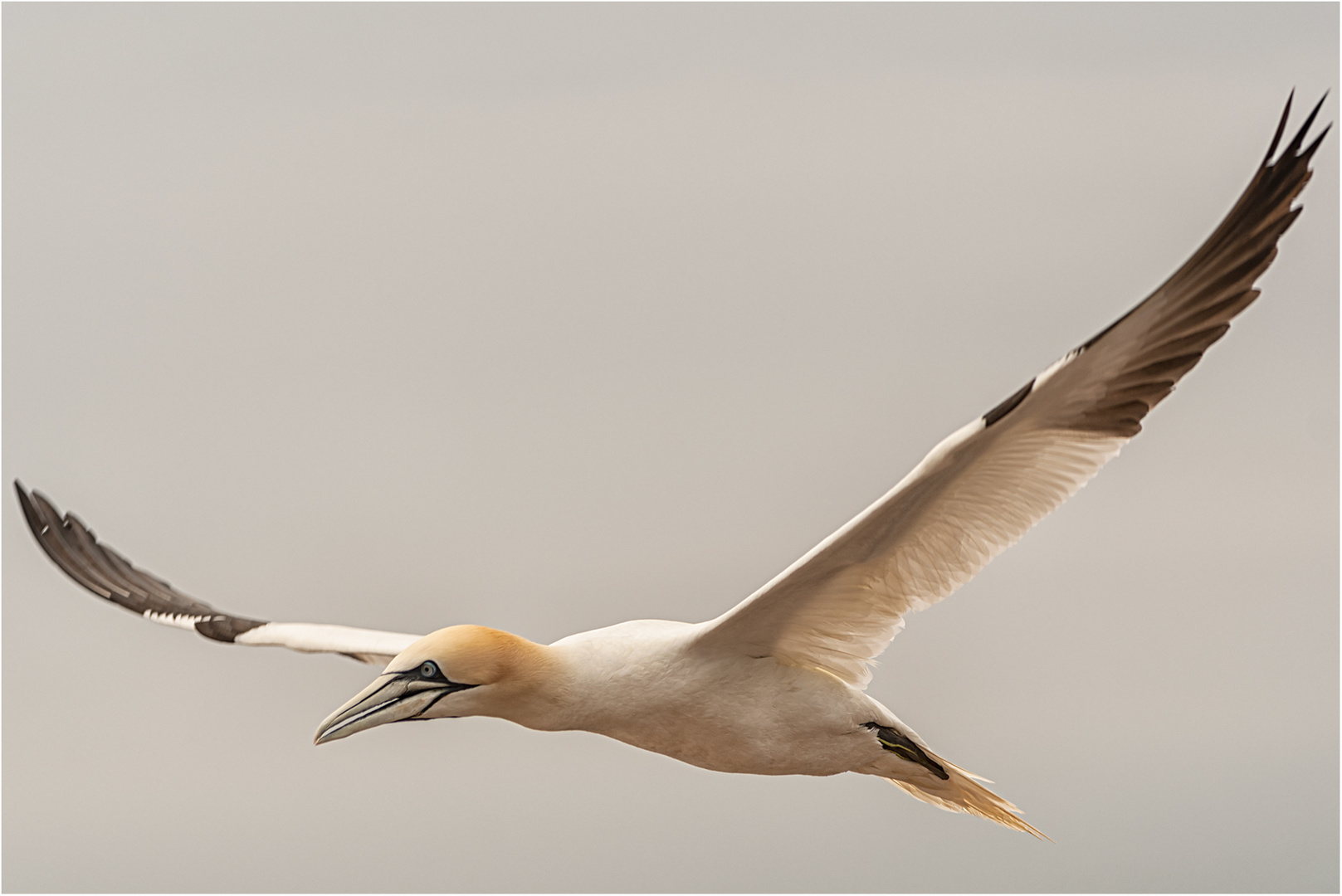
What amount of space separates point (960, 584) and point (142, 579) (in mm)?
6222

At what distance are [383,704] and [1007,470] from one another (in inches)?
127

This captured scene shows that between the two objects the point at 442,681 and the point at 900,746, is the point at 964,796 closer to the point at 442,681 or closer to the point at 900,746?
the point at 900,746

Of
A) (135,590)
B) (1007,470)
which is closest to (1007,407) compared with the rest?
(1007,470)

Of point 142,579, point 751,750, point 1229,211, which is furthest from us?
point 142,579

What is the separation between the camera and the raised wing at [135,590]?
9.93 m

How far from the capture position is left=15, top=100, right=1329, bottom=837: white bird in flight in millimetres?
6715

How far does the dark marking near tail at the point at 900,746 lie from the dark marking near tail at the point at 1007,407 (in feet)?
6.96

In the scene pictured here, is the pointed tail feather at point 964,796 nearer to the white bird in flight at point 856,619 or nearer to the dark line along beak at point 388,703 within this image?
the white bird in flight at point 856,619

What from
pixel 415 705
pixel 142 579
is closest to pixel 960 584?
pixel 415 705

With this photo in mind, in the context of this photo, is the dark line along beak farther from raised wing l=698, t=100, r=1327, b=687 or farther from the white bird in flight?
raised wing l=698, t=100, r=1327, b=687

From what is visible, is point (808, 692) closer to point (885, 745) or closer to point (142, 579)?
point (885, 745)

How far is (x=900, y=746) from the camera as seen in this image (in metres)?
8.24

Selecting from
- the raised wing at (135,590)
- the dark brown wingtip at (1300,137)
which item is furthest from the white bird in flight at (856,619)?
the raised wing at (135,590)

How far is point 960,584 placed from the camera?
7.71 m
